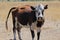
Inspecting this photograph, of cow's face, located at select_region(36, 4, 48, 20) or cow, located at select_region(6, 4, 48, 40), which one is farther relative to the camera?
cow, located at select_region(6, 4, 48, 40)

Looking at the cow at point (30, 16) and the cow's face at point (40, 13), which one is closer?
the cow's face at point (40, 13)

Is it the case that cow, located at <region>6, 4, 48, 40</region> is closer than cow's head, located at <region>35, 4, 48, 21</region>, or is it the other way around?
cow's head, located at <region>35, 4, 48, 21</region>

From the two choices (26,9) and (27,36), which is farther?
(27,36)

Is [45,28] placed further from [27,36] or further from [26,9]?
[26,9]

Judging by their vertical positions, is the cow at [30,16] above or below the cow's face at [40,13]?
below

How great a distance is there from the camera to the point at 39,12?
8648mm

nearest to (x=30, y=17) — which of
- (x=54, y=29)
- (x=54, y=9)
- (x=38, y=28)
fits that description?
(x=38, y=28)

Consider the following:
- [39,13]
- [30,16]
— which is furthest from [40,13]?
[30,16]

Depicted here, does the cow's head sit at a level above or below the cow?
above

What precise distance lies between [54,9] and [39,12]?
1334 cm

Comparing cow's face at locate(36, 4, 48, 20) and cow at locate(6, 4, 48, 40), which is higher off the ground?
cow's face at locate(36, 4, 48, 20)

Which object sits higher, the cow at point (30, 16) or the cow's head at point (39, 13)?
the cow's head at point (39, 13)

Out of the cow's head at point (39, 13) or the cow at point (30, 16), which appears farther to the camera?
the cow at point (30, 16)

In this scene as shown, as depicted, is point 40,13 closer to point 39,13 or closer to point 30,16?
point 39,13
